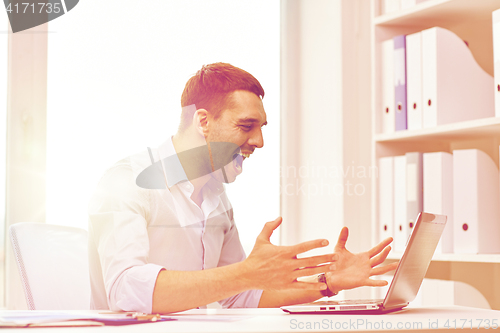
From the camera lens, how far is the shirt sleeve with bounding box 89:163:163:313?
36.8 inches

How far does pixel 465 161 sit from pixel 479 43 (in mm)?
546

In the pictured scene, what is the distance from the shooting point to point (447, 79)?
1687mm

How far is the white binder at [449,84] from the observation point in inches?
66.1

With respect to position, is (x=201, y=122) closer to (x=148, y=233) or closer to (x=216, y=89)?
(x=216, y=89)

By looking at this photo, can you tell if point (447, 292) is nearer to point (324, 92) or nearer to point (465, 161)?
point (465, 161)

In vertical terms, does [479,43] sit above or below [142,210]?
above

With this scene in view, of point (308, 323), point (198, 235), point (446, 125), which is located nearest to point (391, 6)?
point (446, 125)

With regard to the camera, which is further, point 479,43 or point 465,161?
point 479,43

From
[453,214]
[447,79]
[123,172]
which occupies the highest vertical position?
[447,79]

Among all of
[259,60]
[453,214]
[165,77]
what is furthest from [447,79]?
[165,77]

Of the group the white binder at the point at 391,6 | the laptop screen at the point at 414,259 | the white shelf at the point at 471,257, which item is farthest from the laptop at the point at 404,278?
the white binder at the point at 391,6

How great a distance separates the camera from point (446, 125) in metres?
1.64

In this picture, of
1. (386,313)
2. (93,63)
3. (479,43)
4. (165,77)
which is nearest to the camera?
(386,313)

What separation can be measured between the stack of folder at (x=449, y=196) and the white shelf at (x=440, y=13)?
0.52 m
